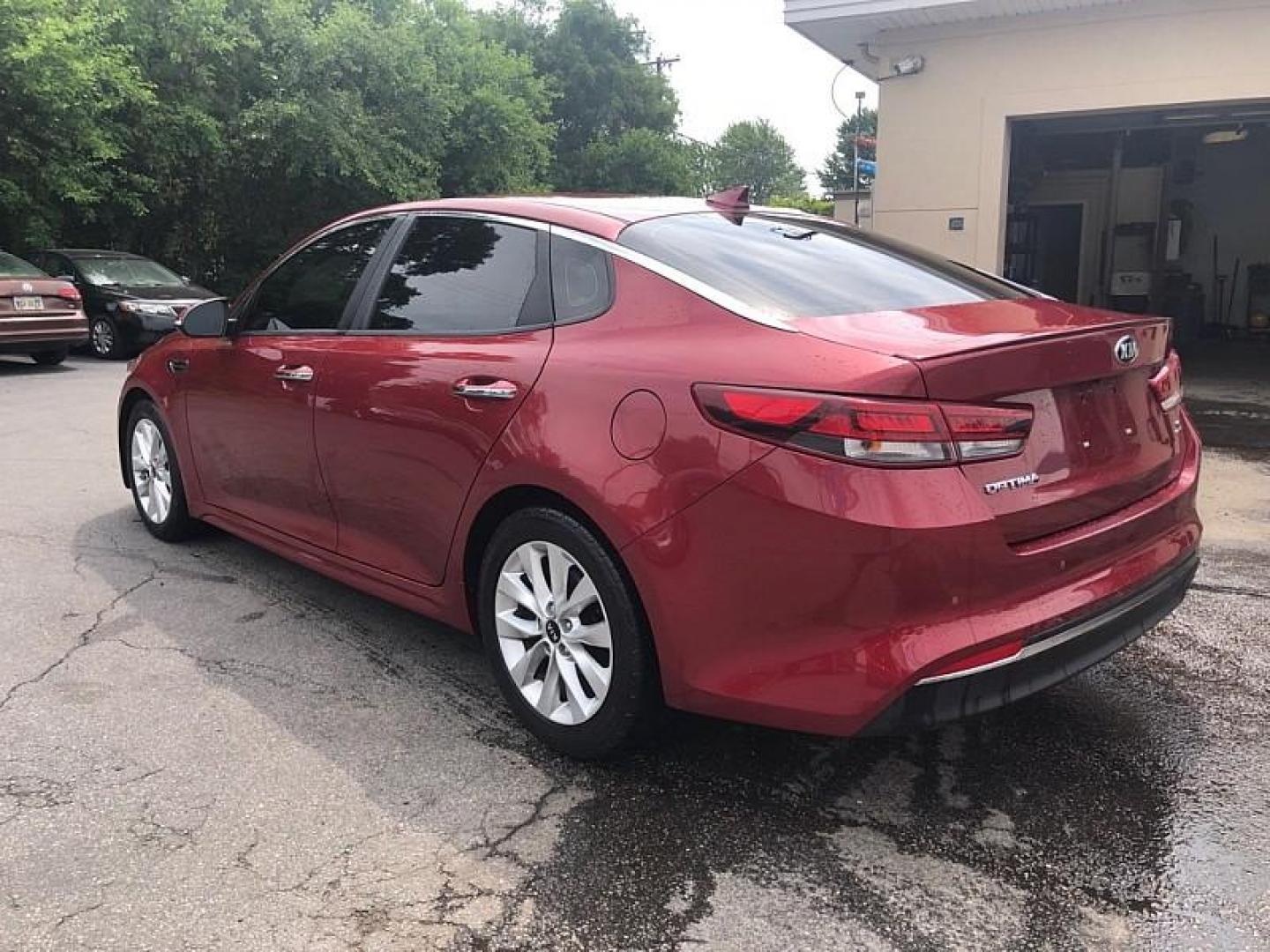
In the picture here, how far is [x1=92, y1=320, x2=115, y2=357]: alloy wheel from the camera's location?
14203 millimetres

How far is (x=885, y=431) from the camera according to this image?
2.37 metres

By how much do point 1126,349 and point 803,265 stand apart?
0.92 meters

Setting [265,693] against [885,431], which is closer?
[885,431]

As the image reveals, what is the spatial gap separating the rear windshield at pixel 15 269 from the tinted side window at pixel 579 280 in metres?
11.4

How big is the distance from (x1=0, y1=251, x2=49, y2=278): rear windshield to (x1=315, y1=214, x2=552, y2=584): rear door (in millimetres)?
10584

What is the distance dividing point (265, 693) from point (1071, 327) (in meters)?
2.73

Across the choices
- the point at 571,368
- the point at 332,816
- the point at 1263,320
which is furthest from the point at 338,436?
the point at 1263,320

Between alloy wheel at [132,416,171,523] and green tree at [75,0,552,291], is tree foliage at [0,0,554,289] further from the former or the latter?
alloy wheel at [132,416,171,523]

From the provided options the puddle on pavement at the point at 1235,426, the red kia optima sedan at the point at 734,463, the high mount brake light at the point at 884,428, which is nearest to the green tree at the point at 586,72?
the puddle on pavement at the point at 1235,426

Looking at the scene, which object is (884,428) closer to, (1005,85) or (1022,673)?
(1022,673)

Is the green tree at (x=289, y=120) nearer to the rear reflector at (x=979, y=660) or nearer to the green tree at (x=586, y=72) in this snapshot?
the green tree at (x=586, y=72)

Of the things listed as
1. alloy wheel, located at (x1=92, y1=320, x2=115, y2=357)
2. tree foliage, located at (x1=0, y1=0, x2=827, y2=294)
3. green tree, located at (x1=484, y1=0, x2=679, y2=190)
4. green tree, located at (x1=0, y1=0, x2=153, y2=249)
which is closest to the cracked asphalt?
alloy wheel, located at (x1=92, y1=320, x2=115, y2=357)

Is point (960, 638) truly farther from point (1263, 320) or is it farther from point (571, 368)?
point (1263, 320)

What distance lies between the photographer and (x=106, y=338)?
14297mm
